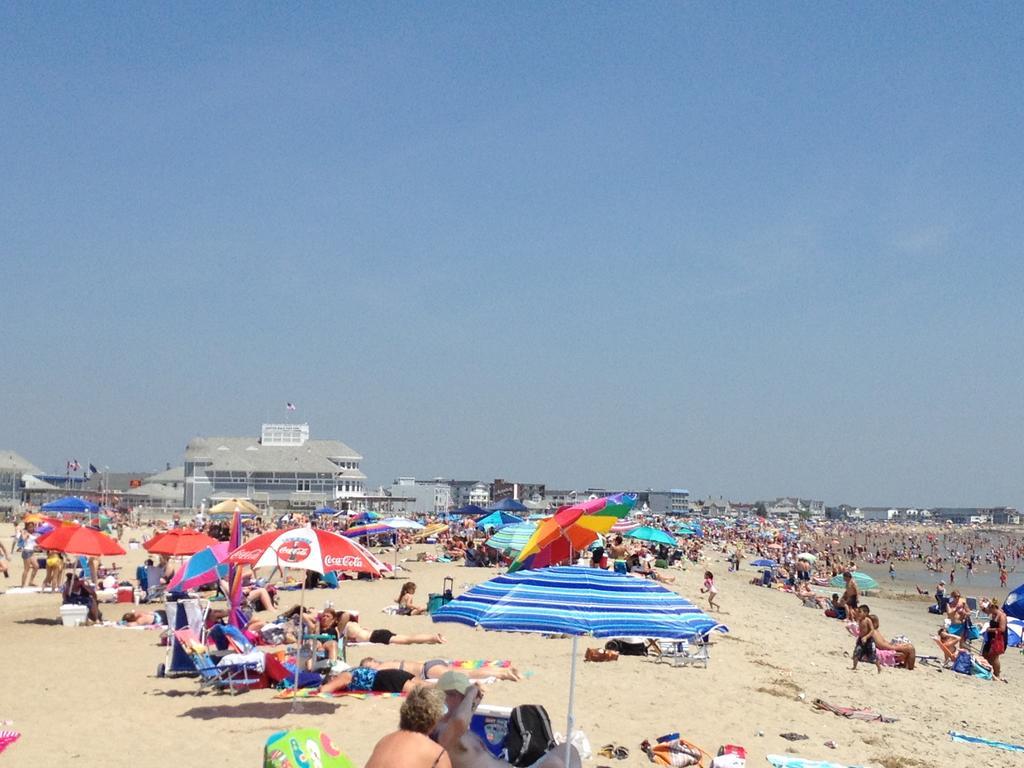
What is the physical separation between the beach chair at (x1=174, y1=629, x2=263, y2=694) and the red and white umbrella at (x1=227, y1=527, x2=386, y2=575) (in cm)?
119

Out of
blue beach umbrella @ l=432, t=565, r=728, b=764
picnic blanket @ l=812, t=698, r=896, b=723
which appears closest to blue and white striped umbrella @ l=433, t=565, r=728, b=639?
blue beach umbrella @ l=432, t=565, r=728, b=764

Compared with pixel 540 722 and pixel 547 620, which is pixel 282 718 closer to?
pixel 540 722

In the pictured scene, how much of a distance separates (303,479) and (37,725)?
6438cm

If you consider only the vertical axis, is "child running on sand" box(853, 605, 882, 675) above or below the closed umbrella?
below

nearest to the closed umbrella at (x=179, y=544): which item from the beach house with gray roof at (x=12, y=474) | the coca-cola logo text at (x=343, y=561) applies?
the coca-cola logo text at (x=343, y=561)

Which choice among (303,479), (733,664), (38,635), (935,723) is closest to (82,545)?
(38,635)

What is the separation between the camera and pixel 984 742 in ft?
28.9

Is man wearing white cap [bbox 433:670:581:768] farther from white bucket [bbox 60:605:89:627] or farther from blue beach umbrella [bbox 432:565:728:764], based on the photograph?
white bucket [bbox 60:605:89:627]

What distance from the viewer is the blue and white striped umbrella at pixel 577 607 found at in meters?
5.03

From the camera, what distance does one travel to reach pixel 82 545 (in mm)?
13312

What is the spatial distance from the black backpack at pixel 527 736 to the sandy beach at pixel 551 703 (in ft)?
4.57

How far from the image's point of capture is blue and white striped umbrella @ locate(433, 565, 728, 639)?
5.03 m

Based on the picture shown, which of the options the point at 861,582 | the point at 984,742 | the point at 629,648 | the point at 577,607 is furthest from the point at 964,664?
the point at 861,582

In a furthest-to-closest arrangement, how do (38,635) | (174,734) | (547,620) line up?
(38,635) → (174,734) → (547,620)
